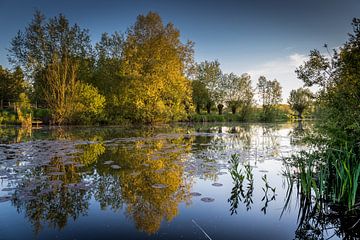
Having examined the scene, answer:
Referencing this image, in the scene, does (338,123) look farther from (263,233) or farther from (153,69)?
(153,69)

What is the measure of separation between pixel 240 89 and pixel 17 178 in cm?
4938

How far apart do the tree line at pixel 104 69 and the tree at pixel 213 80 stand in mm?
15602

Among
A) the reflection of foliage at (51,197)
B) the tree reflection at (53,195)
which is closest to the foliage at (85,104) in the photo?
the tree reflection at (53,195)

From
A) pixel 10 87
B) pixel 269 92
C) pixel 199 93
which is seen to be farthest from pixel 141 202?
pixel 10 87

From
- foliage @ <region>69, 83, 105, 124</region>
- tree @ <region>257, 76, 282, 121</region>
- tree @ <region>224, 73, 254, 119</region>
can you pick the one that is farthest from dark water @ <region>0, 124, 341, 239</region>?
tree @ <region>257, 76, 282, 121</region>

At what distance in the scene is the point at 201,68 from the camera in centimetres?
5281

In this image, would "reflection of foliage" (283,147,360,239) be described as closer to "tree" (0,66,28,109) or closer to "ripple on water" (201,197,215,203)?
"ripple on water" (201,197,215,203)

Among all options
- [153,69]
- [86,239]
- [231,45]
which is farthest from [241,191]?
[153,69]

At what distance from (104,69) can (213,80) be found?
2678cm

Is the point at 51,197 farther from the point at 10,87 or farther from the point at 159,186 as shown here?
the point at 10,87

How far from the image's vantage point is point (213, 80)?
51656 millimetres

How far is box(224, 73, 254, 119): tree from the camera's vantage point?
50500 millimetres

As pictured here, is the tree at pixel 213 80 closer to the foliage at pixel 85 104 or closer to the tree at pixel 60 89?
the foliage at pixel 85 104

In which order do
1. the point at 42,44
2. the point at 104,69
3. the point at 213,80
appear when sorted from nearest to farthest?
the point at 42,44 → the point at 104,69 → the point at 213,80
